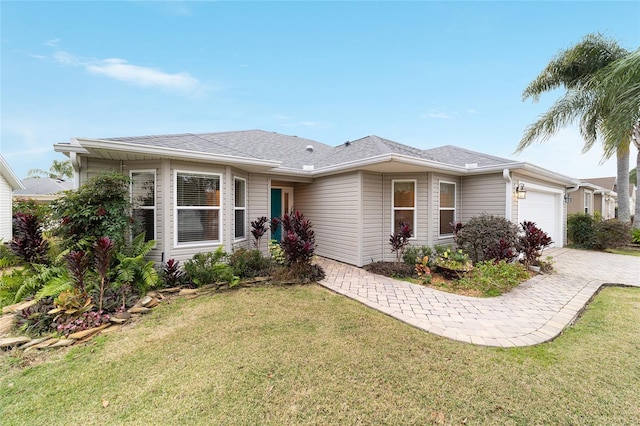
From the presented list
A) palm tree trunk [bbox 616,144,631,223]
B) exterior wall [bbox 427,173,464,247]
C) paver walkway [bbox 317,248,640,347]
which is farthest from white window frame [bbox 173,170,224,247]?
palm tree trunk [bbox 616,144,631,223]

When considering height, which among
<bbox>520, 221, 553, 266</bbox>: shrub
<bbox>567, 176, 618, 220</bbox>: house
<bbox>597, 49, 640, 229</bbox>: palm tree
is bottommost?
<bbox>520, 221, 553, 266</bbox>: shrub


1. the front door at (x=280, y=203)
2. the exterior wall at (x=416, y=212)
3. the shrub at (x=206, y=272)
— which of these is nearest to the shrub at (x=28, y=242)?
the shrub at (x=206, y=272)

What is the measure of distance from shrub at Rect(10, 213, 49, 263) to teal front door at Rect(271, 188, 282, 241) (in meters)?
5.98

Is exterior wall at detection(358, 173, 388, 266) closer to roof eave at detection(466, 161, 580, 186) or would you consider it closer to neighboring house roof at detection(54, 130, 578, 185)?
neighboring house roof at detection(54, 130, 578, 185)

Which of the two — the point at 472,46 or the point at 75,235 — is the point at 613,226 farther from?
the point at 75,235

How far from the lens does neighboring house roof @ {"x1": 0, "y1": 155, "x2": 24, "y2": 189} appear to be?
970 cm

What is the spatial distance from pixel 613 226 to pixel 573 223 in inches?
49.2

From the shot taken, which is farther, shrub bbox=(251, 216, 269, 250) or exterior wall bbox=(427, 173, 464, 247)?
exterior wall bbox=(427, 173, 464, 247)

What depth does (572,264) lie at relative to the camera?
7785 millimetres

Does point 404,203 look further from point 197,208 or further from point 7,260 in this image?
point 7,260

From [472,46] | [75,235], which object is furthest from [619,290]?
[75,235]

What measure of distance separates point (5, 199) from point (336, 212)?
525 inches

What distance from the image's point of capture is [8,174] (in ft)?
33.4

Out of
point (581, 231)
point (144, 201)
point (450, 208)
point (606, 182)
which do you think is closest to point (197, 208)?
point (144, 201)
